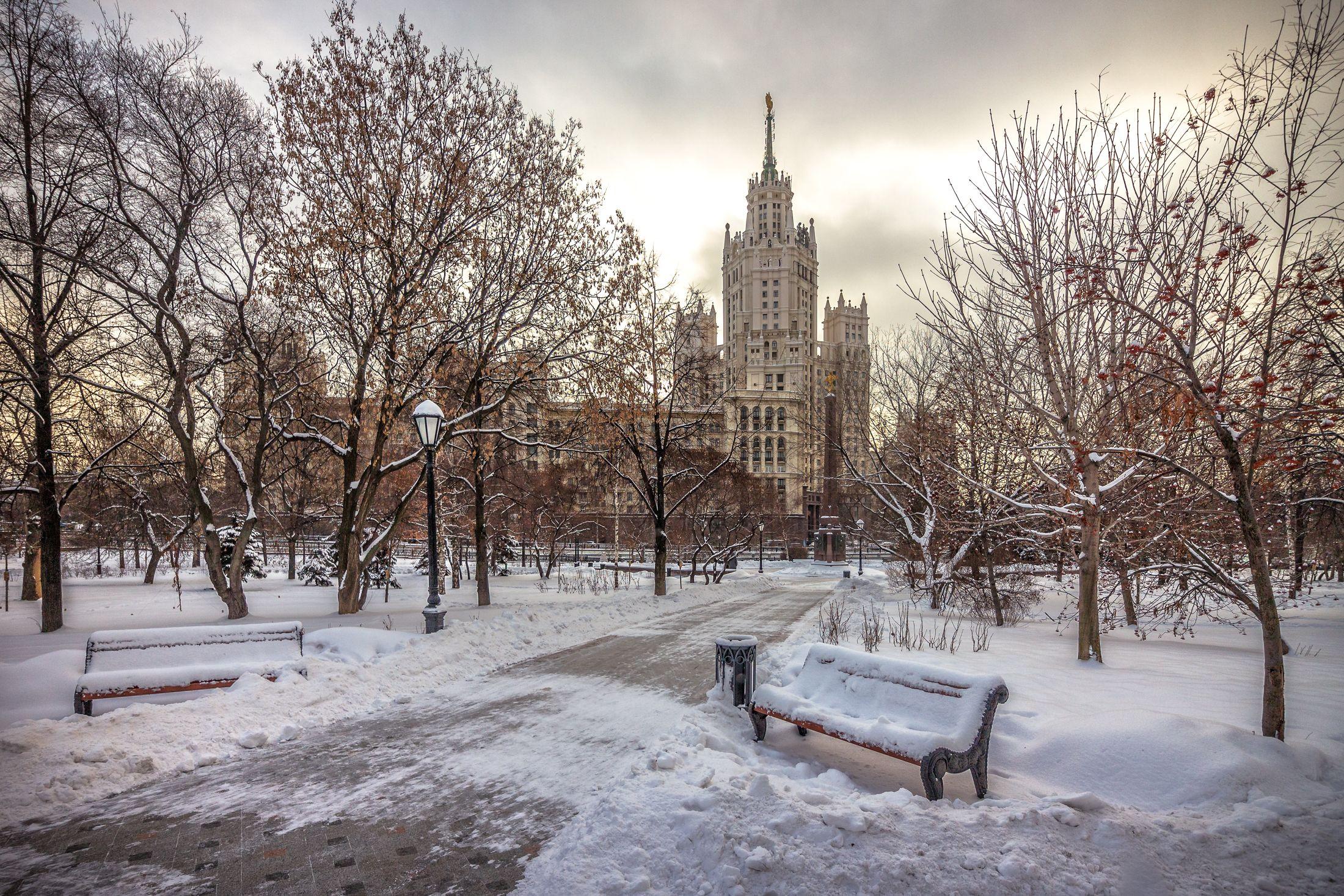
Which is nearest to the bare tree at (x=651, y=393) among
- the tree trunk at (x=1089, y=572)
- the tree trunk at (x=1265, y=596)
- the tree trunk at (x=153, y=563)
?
the tree trunk at (x=1089, y=572)

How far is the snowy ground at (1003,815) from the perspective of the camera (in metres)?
3.53

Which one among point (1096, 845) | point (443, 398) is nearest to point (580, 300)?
point (443, 398)

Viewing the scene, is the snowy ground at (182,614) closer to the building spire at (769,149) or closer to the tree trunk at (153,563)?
the tree trunk at (153,563)

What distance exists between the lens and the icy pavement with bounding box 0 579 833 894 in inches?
148

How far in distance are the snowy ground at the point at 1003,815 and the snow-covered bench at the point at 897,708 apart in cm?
28

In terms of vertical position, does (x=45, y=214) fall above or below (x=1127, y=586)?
above

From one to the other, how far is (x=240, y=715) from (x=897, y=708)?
6277mm

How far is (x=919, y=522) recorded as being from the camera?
20.2m

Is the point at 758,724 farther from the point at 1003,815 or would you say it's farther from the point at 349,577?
the point at 349,577

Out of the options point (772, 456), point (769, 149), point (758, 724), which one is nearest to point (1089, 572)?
point (758, 724)

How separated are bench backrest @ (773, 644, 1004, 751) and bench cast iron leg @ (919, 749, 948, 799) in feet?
0.25

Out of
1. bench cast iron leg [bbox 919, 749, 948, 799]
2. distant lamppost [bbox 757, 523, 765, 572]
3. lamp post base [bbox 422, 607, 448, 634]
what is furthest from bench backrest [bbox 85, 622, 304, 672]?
distant lamppost [bbox 757, 523, 765, 572]

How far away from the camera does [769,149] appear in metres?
154

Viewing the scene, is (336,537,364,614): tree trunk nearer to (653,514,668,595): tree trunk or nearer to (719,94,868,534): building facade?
(653,514,668,595): tree trunk
